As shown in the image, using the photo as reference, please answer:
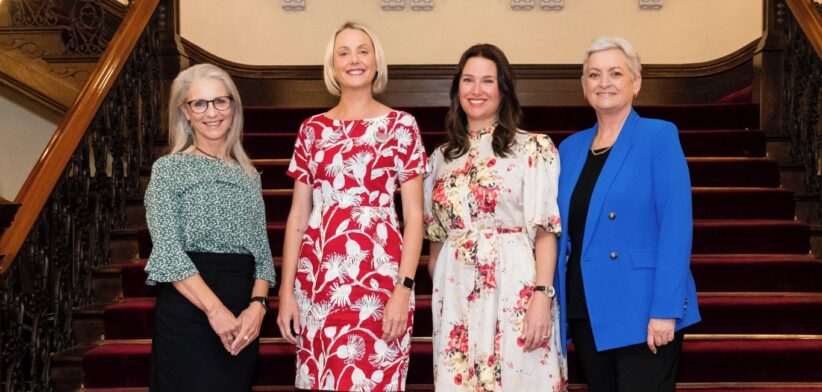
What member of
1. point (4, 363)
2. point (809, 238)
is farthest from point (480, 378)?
point (809, 238)

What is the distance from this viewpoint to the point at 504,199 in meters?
2.72

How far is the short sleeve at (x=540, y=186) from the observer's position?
8.78ft

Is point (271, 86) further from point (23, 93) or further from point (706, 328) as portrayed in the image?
point (706, 328)

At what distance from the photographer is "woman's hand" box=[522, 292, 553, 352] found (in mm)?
2613

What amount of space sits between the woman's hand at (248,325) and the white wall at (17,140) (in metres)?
4.99

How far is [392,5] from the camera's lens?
8039mm

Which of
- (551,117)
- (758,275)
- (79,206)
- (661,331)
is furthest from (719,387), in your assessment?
(79,206)

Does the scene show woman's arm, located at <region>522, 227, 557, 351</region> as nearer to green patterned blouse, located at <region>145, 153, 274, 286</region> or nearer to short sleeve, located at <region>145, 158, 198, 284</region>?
green patterned blouse, located at <region>145, 153, 274, 286</region>

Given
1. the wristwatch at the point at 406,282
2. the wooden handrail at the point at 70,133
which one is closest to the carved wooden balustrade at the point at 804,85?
A: the wristwatch at the point at 406,282

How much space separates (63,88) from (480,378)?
15.2ft

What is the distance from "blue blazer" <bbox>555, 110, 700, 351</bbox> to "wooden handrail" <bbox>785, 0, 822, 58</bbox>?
9.02ft

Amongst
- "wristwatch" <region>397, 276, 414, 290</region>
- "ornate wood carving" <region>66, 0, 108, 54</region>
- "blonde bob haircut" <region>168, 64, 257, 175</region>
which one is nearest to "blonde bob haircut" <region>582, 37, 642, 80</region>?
"wristwatch" <region>397, 276, 414, 290</region>

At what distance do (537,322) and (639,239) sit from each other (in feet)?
1.30

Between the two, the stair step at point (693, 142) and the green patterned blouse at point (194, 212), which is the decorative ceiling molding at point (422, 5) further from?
the green patterned blouse at point (194, 212)
